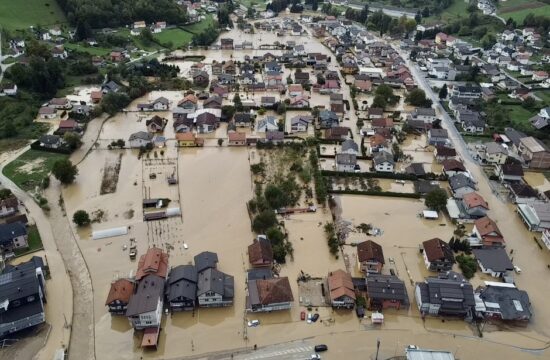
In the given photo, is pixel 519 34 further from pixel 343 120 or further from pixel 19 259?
pixel 19 259

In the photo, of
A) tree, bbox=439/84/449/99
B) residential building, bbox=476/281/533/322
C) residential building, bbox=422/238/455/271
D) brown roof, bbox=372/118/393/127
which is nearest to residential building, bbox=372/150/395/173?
brown roof, bbox=372/118/393/127

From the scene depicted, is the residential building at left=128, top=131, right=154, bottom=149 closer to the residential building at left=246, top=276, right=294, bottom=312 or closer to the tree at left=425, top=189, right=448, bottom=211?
the residential building at left=246, top=276, right=294, bottom=312

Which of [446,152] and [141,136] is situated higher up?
[141,136]

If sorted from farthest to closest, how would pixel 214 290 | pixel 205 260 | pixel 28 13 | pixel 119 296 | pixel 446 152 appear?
1. pixel 28 13
2. pixel 446 152
3. pixel 205 260
4. pixel 214 290
5. pixel 119 296

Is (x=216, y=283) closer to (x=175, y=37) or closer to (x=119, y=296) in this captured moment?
(x=119, y=296)

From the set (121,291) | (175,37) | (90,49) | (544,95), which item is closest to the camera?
(121,291)

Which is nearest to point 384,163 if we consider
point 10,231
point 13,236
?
point 13,236
